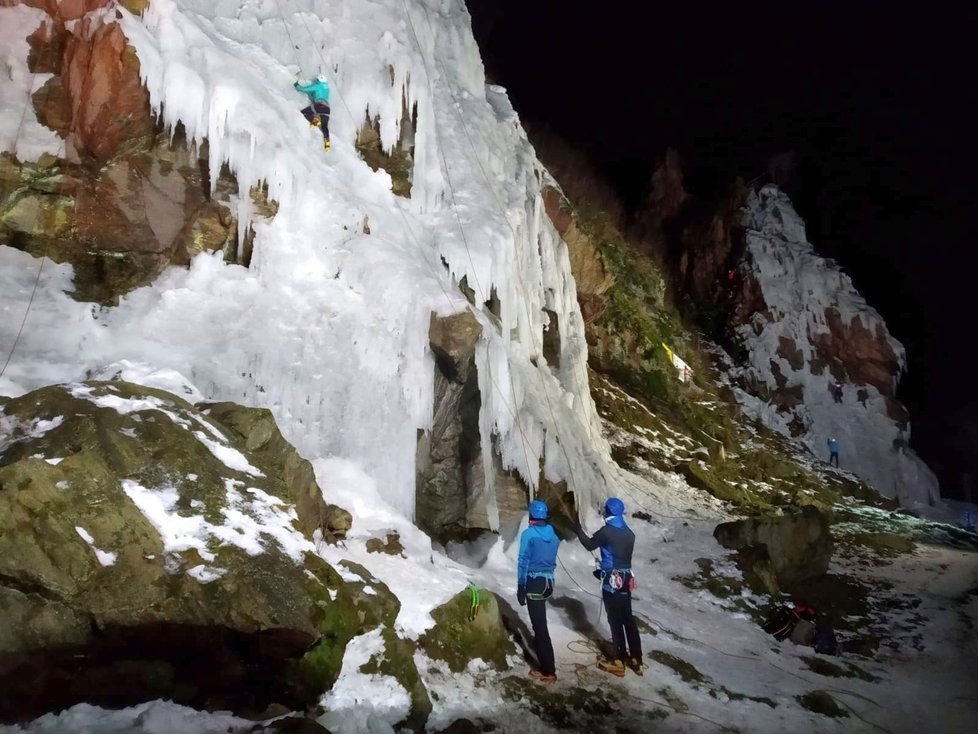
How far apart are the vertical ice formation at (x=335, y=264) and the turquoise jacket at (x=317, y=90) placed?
20 centimetres

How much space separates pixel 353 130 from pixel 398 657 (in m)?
9.12

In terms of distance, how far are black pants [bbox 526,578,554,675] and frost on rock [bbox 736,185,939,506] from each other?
80.8 feet

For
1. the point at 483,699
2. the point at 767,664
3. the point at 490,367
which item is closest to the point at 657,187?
the point at 490,367

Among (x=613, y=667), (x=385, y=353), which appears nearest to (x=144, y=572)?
(x=613, y=667)

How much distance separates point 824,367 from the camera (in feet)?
101

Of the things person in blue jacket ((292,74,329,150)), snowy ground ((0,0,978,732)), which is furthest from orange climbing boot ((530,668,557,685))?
person in blue jacket ((292,74,329,150))

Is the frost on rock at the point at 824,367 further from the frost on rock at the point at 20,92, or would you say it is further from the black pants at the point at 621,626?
the frost on rock at the point at 20,92

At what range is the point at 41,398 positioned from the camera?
17.5ft

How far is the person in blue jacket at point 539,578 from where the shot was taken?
6.27 metres

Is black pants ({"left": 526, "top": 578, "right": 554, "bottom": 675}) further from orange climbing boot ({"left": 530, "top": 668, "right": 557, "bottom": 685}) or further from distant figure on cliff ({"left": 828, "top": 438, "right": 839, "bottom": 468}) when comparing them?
distant figure on cliff ({"left": 828, "top": 438, "right": 839, "bottom": 468})

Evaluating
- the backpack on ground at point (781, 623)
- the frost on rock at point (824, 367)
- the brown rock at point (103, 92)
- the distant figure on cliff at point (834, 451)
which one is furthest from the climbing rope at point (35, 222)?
the distant figure on cliff at point (834, 451)

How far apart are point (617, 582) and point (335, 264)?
20.2 ft

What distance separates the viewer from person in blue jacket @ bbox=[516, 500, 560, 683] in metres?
6.27

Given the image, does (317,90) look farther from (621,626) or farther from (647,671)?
(647,671)
